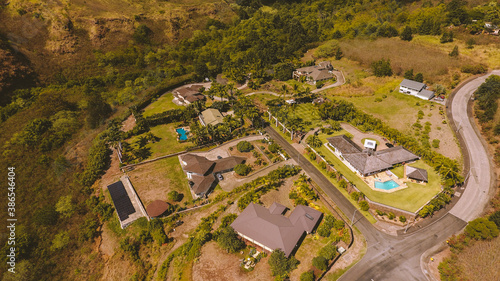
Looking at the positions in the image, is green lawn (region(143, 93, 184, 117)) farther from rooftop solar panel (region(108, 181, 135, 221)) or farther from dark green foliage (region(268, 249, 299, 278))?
dark green foliage (region(268, 249, 299, 278))

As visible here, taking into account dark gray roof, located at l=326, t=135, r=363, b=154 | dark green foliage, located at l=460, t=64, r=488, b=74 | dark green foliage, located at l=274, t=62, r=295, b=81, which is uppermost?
dark green foliage, located at l=460, t=64, r=488, b=74

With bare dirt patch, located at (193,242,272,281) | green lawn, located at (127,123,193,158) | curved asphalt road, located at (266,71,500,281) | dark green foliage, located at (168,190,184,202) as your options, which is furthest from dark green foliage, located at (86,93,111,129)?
curved asphalt road, located at (266,71,500,281)

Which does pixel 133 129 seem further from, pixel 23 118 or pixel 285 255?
pixel 285 255

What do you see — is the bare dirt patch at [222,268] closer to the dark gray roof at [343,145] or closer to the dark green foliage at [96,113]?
the dark gray roof at [343,145]

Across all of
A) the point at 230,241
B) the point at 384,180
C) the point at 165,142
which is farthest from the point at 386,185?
the point at 165,142

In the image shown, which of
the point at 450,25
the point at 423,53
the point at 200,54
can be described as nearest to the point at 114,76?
the point at 200,54
